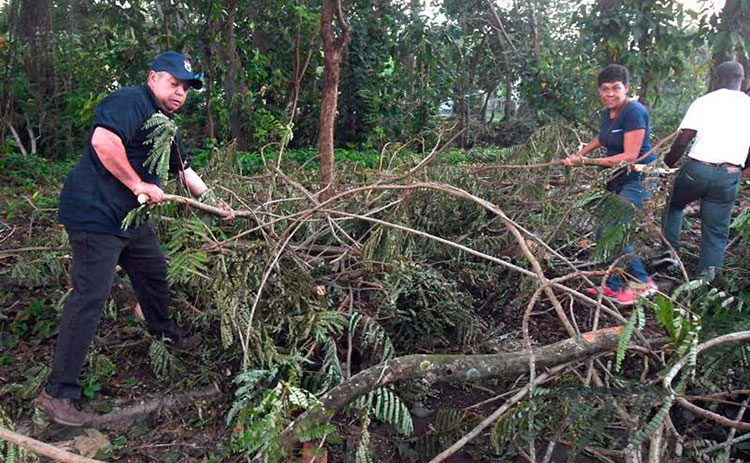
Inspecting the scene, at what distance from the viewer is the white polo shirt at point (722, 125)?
3285mm

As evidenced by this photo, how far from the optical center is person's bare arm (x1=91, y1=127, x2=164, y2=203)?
2424mm

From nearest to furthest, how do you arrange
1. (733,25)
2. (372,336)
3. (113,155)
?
(113,155), (372,336), (733,25)

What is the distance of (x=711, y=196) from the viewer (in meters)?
3.43

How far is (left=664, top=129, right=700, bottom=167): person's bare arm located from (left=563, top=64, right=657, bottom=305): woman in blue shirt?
0.14 meters

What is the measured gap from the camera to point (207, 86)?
7422 millimetres

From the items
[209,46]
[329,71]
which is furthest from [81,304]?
[209,46]

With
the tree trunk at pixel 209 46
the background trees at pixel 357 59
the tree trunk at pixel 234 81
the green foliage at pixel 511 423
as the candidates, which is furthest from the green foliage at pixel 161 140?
the tree trunk at pixel 234 81

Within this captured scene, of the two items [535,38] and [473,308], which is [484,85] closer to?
[535,38]

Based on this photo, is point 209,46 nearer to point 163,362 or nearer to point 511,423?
point 163,362

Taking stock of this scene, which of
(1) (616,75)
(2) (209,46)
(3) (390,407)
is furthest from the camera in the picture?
(2) (209,46)

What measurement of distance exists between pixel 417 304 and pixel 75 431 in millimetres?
1639

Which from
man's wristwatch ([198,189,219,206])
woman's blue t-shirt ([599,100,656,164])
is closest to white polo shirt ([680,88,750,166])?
woman's blue t-shirt ([599,100,656,164])

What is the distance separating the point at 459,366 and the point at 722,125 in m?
2.20

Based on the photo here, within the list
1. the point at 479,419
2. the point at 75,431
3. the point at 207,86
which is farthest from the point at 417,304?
the point at 207,86
